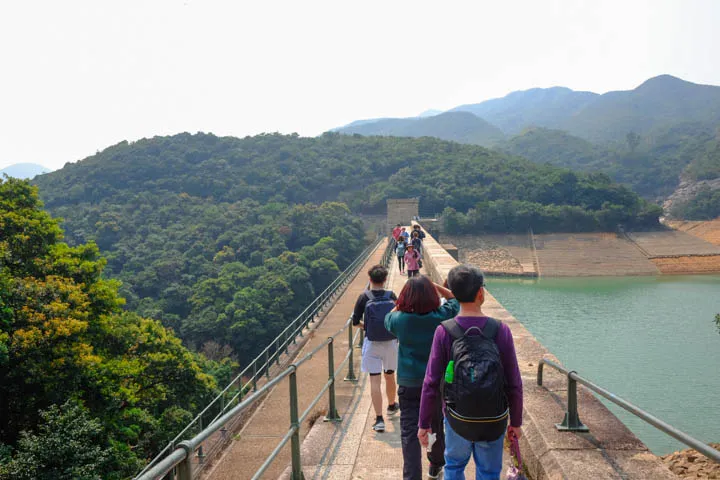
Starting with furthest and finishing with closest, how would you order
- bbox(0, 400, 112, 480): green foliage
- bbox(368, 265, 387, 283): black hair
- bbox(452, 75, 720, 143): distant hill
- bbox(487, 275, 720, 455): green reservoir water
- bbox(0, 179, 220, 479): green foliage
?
bbox(452, 75, 720, 143): distant hill, bbox(487, 275, 720, 455): green reservoir water, bbox(0, 179, 220, 479): green foliage, bbox(0, 400, 112, 480): green foliage, bbox(368, 265, 387, 283): black hair

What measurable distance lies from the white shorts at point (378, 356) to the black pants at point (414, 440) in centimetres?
78

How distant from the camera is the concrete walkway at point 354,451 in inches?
115

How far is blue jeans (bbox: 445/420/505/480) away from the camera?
193cm

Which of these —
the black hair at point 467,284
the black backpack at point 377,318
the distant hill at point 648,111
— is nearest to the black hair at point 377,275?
the black backpack at point 377,318

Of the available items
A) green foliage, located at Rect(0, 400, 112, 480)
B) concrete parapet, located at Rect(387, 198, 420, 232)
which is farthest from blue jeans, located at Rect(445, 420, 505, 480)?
concrete parapet, located at Rect(387, 198, 420, 232)

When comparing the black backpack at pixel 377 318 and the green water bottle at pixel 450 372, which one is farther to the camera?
the black backpack at pixel 377 318

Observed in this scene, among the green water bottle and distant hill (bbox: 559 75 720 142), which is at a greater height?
distant hill (bbox: 559 75 720 142)

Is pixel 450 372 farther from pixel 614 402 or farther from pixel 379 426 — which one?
pixel 379 426

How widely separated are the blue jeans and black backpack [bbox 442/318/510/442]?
97mm

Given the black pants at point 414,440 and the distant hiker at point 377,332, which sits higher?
the distant hiker at point 377,332

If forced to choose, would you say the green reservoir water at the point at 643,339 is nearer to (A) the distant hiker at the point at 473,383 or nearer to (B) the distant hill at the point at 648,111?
A: (A) the distant hiker at the point at 473,383

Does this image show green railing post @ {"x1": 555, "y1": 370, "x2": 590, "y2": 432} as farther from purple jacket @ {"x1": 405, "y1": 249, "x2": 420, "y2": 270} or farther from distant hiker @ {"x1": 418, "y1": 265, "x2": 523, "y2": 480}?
purple jacket @ {"x1": 405, "y1": 249, "x2": 420, "y2": 270}

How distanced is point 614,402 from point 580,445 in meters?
0.55

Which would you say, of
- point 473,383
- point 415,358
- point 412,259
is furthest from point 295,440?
point 412,259
